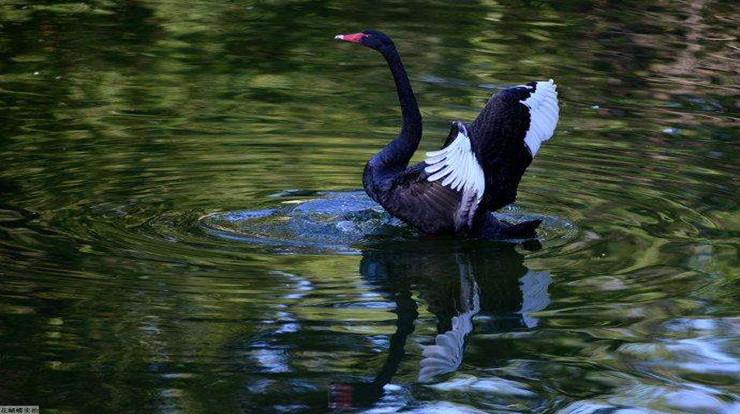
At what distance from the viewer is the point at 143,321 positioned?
521 centimetres

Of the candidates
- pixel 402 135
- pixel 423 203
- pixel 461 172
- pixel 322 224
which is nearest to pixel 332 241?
pixel 322 224

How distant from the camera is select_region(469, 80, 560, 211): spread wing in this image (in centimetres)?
680

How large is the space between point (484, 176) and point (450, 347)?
1613 mm

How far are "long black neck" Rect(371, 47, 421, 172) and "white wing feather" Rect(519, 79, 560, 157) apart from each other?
66cm

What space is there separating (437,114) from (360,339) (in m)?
5.03

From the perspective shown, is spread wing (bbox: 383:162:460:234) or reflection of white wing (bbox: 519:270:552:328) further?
spread wing (bbox: 383:162:460:234)

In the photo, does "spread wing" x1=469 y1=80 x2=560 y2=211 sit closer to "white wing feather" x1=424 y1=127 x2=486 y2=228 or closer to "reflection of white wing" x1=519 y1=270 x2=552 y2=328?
"white wing feather" x1=424 y1=127 x2=486 y2=228

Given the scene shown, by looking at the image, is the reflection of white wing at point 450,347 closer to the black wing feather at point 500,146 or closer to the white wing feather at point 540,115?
the black wing feather at point 500,146

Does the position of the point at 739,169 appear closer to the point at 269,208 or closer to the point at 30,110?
the point at 269,208

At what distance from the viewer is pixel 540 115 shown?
707 cm

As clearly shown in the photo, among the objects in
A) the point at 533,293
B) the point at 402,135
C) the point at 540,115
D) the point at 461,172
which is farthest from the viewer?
the point at 402,135

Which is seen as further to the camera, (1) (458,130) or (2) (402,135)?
(2) (402,135)

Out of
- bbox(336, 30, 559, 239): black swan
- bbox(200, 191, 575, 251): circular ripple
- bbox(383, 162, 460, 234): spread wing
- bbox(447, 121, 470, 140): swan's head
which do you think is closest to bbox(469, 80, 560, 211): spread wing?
bbox(336, 30, 559, 239): black swan

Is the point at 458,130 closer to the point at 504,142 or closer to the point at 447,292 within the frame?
the point at 447,292
